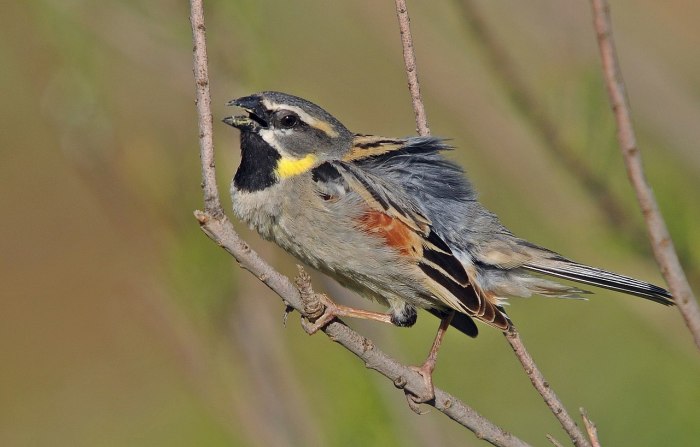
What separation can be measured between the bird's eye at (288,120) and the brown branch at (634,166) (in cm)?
242

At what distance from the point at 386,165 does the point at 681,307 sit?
2150 millimetres

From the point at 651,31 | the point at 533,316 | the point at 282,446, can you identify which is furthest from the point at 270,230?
the point at 533,316

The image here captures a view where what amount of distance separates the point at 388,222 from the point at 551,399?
1222 mm

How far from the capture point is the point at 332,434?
462cm

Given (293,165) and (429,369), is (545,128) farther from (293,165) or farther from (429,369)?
(293,165)

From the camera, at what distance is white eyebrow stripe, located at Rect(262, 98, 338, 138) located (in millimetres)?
4633

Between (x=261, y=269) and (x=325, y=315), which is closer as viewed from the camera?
(x=261, y=269)

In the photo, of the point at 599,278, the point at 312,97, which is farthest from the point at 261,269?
the point at 312,97

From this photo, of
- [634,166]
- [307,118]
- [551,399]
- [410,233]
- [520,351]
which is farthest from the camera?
[307,118]

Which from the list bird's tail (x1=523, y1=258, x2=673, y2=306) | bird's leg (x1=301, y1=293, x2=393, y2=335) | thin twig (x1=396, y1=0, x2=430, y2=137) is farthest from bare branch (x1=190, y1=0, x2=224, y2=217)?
bird's tail (x1=523, y1=258, x2=673, y2=306)

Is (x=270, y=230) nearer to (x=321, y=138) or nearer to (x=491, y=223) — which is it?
(x=321, y=138)

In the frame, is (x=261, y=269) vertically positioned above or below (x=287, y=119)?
below

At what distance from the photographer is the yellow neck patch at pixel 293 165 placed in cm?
465

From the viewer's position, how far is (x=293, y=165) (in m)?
4.71
